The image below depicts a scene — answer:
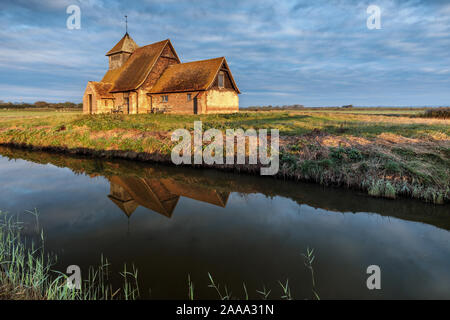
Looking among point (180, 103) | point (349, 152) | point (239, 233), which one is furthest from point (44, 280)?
point (180, 103)

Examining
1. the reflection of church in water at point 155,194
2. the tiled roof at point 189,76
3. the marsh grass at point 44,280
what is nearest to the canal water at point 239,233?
the reflection of church in water at point 155,194

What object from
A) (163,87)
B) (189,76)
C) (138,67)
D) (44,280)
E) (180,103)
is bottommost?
(44,280)

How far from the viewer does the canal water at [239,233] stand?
182 inches

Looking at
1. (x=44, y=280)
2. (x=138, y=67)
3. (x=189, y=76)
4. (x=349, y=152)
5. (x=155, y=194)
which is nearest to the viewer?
(x=44, y=280)

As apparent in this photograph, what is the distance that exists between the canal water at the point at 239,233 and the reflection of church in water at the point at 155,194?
0.04 meters

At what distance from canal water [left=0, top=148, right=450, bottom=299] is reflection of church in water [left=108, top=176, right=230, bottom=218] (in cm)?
4

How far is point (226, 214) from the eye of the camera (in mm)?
7914

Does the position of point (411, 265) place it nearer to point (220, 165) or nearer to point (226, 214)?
point (226, 214)

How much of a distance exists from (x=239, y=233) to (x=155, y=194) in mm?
4442

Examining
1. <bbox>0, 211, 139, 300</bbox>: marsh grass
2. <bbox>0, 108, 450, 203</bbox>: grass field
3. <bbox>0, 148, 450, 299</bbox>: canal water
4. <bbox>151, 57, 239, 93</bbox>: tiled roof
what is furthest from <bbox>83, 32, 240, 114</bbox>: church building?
<bbox>0, 211, 139, 300</bbox>: marsh grass

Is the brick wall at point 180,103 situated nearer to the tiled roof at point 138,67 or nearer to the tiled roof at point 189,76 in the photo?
the tiled roof at point 189,76

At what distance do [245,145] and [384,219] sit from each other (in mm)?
6701

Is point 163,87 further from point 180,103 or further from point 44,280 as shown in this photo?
point 44,280

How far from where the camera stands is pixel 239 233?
6.56 m
